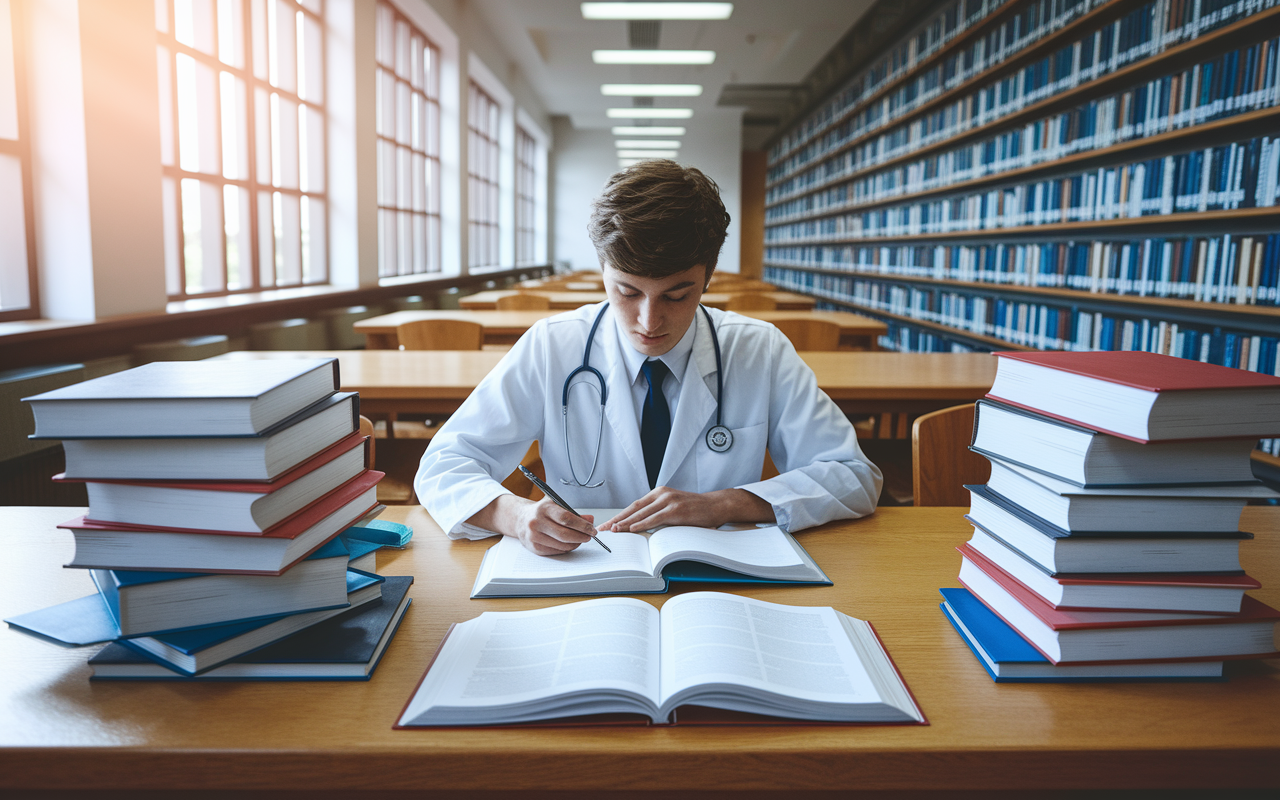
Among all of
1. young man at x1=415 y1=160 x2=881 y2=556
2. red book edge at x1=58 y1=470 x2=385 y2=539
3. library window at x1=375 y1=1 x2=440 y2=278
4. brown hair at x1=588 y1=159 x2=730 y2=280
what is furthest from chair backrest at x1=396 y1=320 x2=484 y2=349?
library window at x1=375 y1=1 x2=440 y2=278

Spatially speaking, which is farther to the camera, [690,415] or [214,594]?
[690,415]

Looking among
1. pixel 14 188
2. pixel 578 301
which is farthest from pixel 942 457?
pixel 578 301

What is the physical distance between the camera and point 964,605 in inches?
33.5

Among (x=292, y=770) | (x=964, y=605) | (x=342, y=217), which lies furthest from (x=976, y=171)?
(x=292, y=770)

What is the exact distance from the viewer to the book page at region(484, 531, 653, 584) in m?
0.93

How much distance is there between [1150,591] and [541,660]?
557 millimetres

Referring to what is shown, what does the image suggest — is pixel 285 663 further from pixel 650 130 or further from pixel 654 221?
pixel 650 130

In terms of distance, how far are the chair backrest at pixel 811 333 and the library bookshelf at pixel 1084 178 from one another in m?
1.27

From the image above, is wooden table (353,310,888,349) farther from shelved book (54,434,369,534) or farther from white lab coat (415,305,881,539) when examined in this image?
shelved book (54,434,369,534)

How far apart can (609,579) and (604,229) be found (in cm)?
58

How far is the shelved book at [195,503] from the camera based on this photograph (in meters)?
0.68

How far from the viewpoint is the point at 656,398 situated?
4.67 ft

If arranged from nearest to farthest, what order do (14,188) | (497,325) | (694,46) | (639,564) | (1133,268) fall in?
(639,564) → (14,188) → (1133,268) → (497,325) → (694,46)

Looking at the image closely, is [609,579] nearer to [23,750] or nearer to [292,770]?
[292,770]
